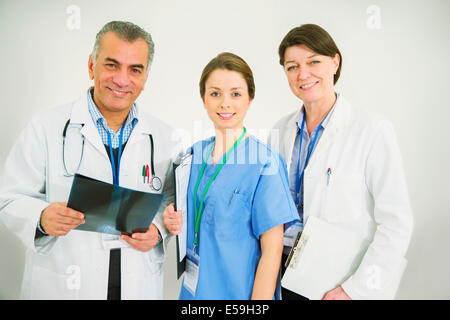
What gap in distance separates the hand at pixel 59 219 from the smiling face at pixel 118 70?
20.6 inches

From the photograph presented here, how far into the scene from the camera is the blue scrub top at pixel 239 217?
4.59ft

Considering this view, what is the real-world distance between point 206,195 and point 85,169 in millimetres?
582

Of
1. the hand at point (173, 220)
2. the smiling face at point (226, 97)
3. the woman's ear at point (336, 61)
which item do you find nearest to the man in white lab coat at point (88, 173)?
the hand at point (173, 220)

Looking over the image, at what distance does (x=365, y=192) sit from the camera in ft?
4.98

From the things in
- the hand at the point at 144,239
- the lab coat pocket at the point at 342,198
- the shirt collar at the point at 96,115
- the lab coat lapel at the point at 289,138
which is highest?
the shirt collar at the point at 96,115

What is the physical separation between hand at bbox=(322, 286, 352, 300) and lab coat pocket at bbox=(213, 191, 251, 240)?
479 millimetres

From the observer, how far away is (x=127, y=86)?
1520 millimetres

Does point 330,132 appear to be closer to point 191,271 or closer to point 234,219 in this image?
point 234,219

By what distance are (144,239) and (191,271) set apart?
0.27 m

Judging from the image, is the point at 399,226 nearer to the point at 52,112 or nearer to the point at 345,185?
the point at 345,185

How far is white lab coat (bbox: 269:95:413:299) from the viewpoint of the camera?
4.67 ft

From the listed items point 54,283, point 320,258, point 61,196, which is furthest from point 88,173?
point 320,258

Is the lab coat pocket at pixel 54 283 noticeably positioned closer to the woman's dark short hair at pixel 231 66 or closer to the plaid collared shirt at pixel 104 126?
the plaid collared shirt at pixel 104 126
